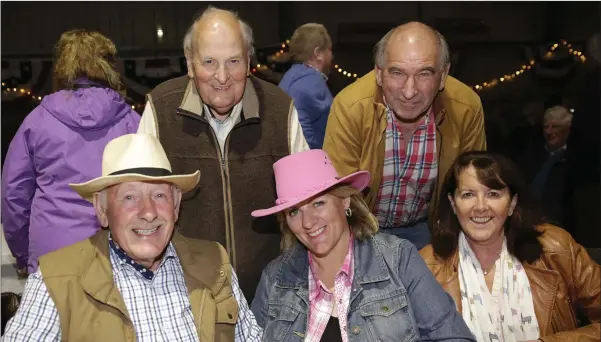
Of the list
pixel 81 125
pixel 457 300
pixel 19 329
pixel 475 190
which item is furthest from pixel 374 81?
pixel 19 329

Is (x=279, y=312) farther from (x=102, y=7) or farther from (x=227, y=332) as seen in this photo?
(x=102, y=7)

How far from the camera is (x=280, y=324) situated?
2.66 m

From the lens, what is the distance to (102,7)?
5172mm

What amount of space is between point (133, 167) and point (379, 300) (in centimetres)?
90

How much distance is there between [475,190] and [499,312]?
1.50 ft

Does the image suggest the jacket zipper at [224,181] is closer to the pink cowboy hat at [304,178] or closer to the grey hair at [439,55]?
the pink cowboy hat at [304,178]

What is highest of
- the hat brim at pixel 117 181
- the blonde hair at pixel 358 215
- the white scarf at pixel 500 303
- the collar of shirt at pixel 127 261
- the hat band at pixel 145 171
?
the hat band at pixel 145 171

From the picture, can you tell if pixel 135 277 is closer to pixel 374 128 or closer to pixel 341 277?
pixel 341 277

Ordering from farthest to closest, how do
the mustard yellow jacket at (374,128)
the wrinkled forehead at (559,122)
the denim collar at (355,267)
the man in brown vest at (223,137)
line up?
the wrinkled forehead at (559,122)
the mustard yellow jacket at (374,128)
the man in brown vest at (223,137)
the denim collar at (355,267)

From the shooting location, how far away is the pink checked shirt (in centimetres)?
261

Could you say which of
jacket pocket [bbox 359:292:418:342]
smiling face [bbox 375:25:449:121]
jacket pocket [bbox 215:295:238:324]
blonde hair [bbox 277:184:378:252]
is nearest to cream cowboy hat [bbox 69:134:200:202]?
jacket pocket [bbox 215:295:238:324]

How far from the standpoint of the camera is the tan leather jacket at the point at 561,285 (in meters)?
2.86

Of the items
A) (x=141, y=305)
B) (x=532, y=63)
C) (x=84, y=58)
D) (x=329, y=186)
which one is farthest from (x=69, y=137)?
(x=532, y=63)

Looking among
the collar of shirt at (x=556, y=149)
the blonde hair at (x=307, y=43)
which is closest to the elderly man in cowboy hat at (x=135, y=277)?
the blonde hair at (x=307, y=43)
